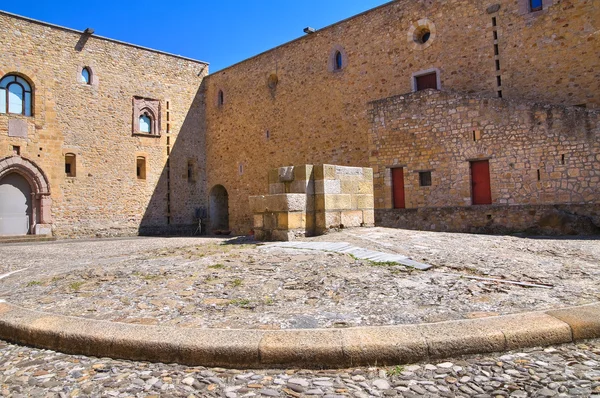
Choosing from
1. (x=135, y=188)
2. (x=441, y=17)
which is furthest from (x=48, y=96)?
(x=441, y=17)

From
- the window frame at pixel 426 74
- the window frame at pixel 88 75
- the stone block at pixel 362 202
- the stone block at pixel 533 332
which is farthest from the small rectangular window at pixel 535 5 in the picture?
the window frame at pixel 88 75

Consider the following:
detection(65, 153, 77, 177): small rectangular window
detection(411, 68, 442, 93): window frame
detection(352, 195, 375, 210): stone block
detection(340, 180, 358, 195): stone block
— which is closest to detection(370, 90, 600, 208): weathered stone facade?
detection(411, 68, 442, 93): window frame

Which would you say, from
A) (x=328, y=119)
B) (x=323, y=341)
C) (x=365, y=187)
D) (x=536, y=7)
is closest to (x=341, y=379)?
(x=323, y=341)

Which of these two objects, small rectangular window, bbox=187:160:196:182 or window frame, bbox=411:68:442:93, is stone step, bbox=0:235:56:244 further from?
window frame, bbox=411:68:442:93

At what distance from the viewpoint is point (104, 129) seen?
18.6 m

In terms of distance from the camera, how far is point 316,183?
8781 mm

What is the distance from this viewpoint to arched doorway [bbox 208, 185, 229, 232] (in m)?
22.3

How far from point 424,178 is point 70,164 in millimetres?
14709

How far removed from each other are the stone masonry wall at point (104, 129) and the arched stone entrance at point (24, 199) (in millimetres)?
351

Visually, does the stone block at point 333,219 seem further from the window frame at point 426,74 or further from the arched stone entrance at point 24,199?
the arched stone entrance at point 24,199

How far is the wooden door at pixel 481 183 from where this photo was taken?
11125mm

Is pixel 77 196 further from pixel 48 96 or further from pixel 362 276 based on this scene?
pixel 362 276

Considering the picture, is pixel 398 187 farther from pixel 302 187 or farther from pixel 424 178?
pixel 302 187

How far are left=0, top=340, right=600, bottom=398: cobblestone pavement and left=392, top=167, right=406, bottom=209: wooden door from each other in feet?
32.1
